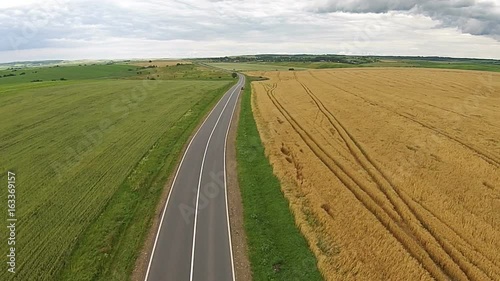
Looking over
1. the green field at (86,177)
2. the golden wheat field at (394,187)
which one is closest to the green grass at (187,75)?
the green field at (86,177)

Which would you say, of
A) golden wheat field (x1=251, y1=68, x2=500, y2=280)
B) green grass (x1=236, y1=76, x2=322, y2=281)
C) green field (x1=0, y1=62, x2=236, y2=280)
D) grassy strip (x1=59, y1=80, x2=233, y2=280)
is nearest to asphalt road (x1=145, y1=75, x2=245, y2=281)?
grassy strip (x1=59, y1=80, x2=233, y2=280)

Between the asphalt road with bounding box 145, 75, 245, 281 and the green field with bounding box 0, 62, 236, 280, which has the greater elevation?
the green field with bounding box 0, 62, 236, 280

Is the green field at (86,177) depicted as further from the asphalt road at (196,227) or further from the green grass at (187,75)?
the green grass at (187,75)

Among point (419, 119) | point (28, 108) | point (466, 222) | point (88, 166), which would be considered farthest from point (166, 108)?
point (466, 222)

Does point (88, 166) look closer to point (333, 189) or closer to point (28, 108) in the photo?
point (333, 189)

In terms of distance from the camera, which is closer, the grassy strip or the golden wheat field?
the grassy strip

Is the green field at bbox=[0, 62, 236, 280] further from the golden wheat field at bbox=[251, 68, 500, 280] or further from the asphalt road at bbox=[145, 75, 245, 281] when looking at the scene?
the golden wheat field at bbox=[251, 68, 500, 280]
